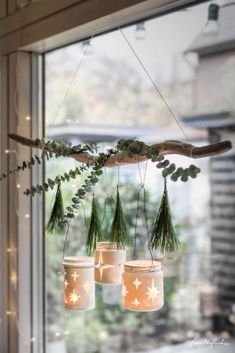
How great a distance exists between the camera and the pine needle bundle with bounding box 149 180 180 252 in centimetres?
104

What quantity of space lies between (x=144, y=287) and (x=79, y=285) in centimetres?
22

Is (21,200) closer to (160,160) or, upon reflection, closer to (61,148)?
(61,148)

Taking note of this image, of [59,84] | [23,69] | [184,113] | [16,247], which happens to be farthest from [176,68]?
[16,247]

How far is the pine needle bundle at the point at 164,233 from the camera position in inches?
40.9

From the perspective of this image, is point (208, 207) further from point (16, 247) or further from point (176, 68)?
point (16, 247)

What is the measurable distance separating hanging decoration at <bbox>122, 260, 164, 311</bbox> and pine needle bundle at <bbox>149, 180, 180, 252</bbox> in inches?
2.8

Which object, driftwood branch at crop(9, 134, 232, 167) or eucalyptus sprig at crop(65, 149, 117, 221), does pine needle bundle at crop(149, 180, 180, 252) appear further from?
eucalyptus sprig at crop(65, 149, 117, 221)

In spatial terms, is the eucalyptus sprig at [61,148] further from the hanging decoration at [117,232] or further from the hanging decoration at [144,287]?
the hanging decoration at [144,287]

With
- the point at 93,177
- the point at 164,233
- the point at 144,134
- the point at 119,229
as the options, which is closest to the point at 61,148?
the point at 93,177

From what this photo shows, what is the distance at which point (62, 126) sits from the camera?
2180 millimetres

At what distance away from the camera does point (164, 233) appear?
1037 millimetres

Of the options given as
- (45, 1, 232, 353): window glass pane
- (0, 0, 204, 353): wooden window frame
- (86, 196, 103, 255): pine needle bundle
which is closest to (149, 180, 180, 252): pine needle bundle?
(86, 196, 103, 255): pine needle bundle

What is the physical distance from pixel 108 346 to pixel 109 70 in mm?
1777

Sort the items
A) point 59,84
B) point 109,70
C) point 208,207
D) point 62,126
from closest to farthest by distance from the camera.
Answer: point 62,126 → point 59,84 → point 208,207 → point 109,70
